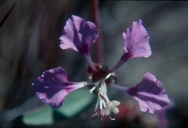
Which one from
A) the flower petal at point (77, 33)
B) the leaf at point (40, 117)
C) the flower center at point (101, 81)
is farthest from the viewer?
the leaf at point (40, 117)

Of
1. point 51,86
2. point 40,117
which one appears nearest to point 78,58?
point 40,117

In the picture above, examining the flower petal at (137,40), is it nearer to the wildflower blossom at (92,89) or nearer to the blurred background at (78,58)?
the wildflower blossom at (92,89)

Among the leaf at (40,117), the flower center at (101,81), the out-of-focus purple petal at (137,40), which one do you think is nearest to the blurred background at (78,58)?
the leaf at (40,117)

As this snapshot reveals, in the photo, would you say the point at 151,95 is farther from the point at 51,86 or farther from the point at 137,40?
the point at 51,86

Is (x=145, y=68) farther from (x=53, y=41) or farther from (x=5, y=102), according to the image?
(x=5, y=102)

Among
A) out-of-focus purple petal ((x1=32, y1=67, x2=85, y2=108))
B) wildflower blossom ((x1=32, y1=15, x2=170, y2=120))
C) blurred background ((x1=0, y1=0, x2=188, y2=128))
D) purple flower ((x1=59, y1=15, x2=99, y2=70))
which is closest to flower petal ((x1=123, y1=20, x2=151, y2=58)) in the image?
wildflower blossom ((x1=32, y1=15, x2=170, y2=120))

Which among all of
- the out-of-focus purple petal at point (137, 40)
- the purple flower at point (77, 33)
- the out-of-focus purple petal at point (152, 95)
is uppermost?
the purple flower at point (77, 33)
